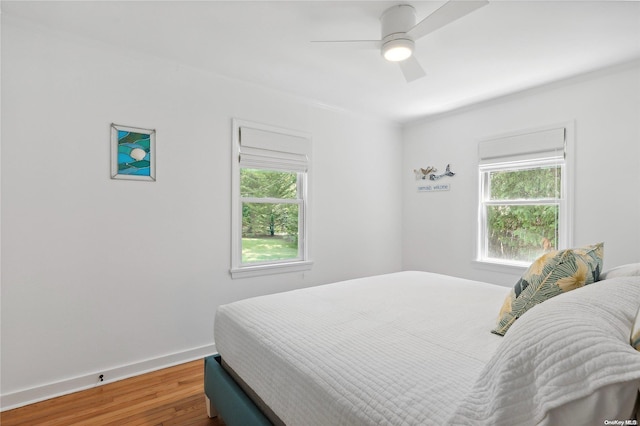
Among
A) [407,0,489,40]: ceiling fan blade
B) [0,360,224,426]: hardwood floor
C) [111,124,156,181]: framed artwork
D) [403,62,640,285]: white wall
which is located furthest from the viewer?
[403,62,640,285]: white wall

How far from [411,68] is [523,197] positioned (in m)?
2.04

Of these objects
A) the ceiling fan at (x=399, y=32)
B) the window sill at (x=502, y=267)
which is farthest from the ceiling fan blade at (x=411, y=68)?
the window sill at (x=502, y=267)

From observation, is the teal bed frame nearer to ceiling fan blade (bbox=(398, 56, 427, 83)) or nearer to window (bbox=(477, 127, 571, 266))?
ceiling fan blade (bbox=(398, 56, 427, 83))

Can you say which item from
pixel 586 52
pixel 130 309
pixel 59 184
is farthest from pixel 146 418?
pixel 586 52

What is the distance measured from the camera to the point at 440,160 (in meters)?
3.93

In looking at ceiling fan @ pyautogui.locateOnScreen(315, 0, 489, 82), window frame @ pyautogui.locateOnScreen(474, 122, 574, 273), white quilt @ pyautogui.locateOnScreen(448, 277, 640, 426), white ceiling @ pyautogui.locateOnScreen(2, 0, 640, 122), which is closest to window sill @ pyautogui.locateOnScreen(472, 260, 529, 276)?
window frame @ pyautogui.locateOnScreen(474, 122, 574, 273)

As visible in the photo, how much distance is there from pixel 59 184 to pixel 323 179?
2313 millimetres

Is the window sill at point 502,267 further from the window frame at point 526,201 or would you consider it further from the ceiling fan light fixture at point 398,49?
the ceiling fan light fixture at point 398,49

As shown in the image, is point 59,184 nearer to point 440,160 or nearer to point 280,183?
point 280,183

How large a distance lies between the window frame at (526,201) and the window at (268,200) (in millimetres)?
1944

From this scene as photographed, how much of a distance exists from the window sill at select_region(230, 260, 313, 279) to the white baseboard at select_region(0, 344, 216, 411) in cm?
69

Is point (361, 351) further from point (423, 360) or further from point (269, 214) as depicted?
point (269, 214)

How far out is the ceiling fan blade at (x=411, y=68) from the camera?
2.09m

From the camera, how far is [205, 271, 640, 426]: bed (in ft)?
2.14
